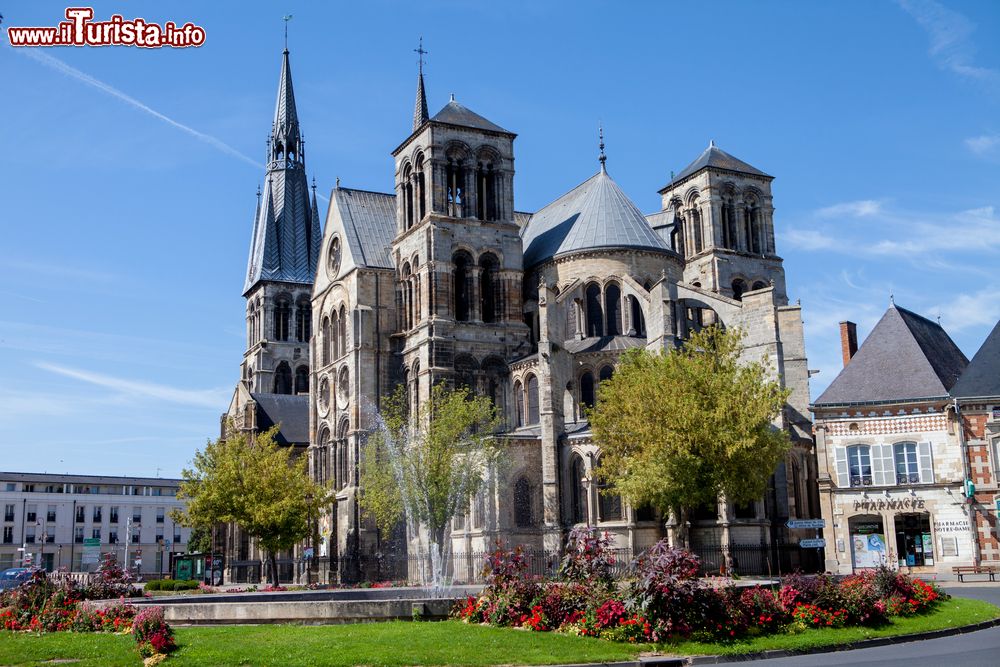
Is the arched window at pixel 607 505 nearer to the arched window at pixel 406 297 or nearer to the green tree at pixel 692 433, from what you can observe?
the green tree at pixel 692 433

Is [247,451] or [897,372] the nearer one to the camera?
[897,372]

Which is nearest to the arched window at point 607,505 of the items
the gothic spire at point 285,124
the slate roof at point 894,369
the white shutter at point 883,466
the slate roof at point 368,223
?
the slate roof at point 894,369

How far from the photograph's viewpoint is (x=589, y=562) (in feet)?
72.5

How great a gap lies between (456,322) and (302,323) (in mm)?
33002

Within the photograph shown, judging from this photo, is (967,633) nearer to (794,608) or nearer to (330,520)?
(794,608)

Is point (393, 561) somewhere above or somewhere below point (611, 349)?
below

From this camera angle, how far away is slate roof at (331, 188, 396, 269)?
58094 mm

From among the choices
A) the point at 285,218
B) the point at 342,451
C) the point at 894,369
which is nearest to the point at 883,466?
the point at 894,369

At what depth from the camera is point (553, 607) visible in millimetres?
21344

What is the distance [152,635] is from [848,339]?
143 ft

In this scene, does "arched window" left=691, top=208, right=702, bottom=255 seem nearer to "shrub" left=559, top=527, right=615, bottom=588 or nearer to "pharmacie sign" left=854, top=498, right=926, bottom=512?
"pharmacie sign" left=854, top=498, right=926, bottom=512

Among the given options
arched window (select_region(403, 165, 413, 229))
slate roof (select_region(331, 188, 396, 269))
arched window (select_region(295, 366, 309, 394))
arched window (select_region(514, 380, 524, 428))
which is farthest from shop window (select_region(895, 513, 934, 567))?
arched window (select_region(295, 366, 309, 394))

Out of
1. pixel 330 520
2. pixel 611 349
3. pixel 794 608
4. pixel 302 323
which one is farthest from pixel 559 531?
pixel 302 323

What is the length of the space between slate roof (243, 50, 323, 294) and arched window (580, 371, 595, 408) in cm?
3938
